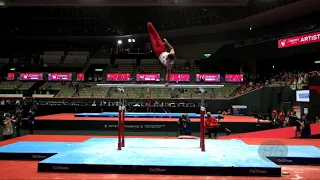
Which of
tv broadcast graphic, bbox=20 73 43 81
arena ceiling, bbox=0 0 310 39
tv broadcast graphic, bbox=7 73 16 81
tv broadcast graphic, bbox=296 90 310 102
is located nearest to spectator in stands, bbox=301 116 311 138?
tv broadcast graphic, bbox=296 90 310 102

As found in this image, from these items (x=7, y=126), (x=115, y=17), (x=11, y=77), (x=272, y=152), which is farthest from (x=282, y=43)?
(x=11, y=77)

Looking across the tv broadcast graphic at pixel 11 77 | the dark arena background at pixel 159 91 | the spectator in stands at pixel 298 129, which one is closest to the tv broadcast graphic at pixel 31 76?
the dark arena background at pixel 159 91

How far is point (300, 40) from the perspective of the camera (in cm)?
1905

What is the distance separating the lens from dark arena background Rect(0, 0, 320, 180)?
6.43 meters

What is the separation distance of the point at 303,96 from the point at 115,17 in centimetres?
1505

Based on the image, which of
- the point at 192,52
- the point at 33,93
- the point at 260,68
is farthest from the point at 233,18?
the point at 33,93

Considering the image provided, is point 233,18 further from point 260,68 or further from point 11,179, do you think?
point 11,179

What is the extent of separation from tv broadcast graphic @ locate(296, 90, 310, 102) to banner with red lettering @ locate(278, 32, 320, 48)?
4631 mm

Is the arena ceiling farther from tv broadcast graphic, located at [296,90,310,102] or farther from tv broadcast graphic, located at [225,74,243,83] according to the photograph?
tv broadcast graphic, located at [296,90,310,102]

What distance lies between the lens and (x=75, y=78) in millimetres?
27609

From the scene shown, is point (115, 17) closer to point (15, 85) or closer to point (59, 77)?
point (59, 77)

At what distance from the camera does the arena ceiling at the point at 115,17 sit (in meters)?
20.9

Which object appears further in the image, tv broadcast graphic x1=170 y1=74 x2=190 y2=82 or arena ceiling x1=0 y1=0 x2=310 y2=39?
tv broadcast graphic x1=170 y1=74 x2=190 y2=82

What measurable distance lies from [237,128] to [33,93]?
18.7m
